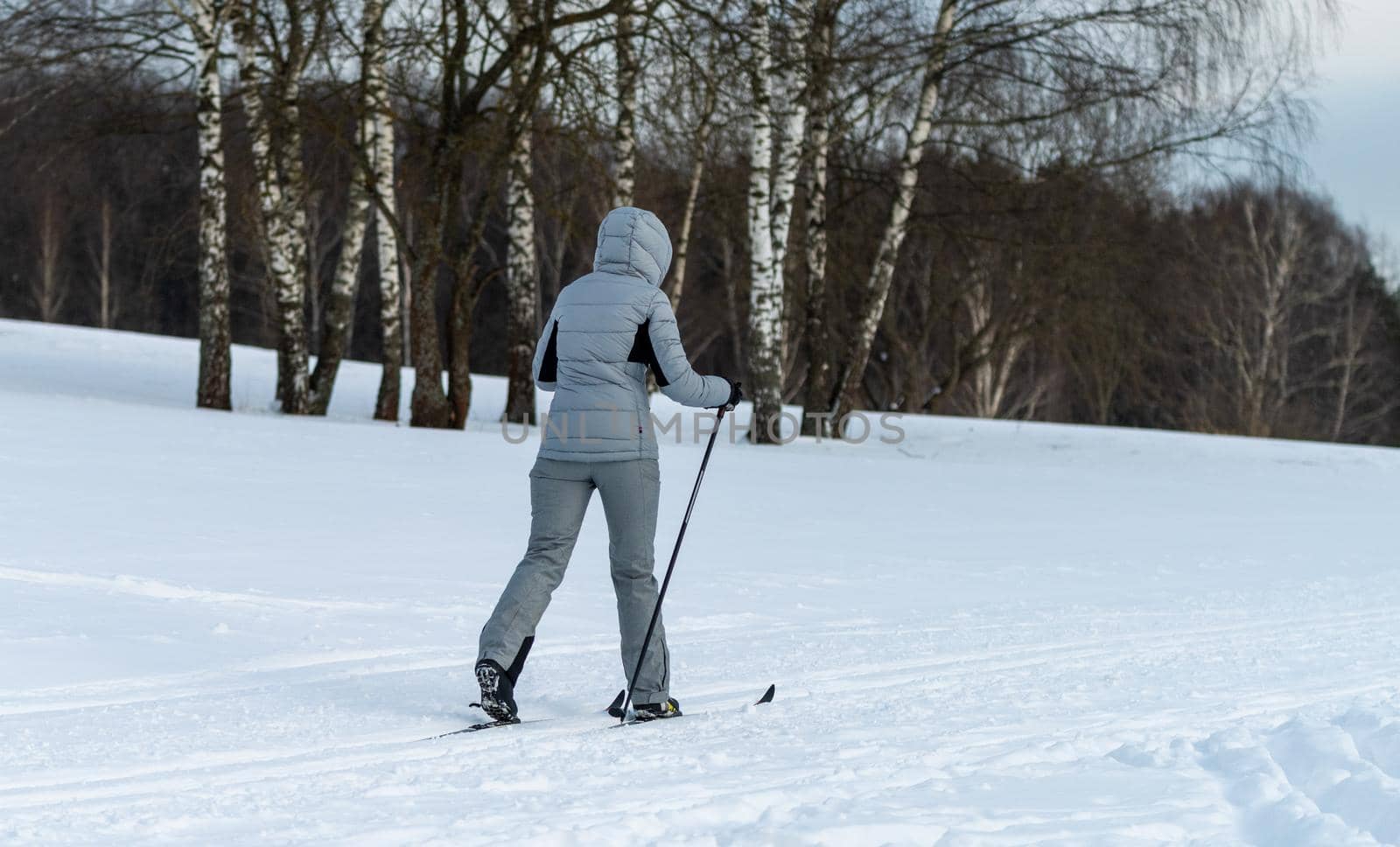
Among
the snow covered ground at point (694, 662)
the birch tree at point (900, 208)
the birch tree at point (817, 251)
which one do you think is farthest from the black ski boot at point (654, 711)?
the birch tree at point (900, 208)

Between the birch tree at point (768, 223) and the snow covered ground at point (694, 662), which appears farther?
the birch tree at point (768, 223)

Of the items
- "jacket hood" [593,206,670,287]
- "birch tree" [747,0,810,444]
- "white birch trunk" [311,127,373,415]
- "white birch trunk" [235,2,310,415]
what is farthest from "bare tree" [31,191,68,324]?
"jacket hood" [593,206,670,287]

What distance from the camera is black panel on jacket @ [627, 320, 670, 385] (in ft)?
15.7

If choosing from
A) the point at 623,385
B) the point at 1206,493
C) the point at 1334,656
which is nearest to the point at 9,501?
the point at 623,385

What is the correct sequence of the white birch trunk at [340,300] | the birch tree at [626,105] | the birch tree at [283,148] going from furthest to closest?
the white birch trunk at [340,300] < the birch tree at [283,148] < the birch tree at [626,105]

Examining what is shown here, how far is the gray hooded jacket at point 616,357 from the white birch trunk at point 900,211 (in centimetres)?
1211

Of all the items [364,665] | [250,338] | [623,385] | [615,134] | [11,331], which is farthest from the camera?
[250,338]

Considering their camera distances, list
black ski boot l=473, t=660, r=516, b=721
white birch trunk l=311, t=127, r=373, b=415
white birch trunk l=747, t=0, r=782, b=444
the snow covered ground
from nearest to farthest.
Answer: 1. the snow covered ground
2. black ski boot l=473, t=660, r=516, b=721
3. white birch trunk l=747, t=0, r=782, b=444
4. white birch trunk l=311, t=127, r=373, b=415

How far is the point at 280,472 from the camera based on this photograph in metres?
10.9

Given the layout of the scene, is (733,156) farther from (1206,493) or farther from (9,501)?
(9,501)

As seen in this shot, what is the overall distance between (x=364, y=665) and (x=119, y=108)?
44.1 ft

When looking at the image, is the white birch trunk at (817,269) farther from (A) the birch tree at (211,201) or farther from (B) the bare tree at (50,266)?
(B) the bare tree at (50,266)

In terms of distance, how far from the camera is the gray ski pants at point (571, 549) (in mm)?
4770

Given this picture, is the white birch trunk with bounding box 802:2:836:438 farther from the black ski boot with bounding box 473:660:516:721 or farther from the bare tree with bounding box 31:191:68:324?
the bare tree with bounding box 31:191:68:324
